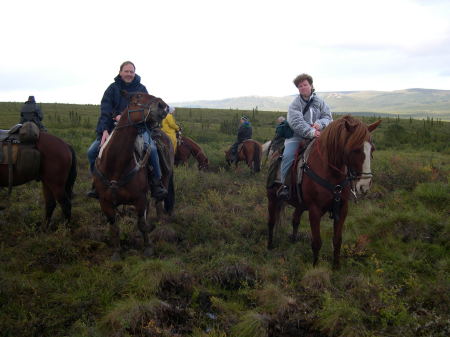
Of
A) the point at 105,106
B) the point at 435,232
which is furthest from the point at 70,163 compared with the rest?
the point at 435,232

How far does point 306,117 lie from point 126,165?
3.12 m

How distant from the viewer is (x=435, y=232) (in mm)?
6141

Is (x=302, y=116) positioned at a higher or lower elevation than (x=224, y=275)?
higher

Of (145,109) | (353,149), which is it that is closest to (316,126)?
(353,149)

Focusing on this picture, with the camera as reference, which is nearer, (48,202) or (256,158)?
(48,202)

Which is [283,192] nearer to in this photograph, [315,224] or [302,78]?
[315,224]

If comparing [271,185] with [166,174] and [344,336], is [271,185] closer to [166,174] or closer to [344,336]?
[166,174]

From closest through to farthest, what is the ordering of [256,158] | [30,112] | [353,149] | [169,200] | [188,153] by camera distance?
[353,149] < [30,112] < [169,200] < [256,158] < [188,153]

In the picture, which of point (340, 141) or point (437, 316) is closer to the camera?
point (437, 316)

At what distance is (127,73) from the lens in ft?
18.3

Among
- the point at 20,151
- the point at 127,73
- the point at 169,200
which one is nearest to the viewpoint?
the point at 127,73

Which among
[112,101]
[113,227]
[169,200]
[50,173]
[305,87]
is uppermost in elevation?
[305,87]

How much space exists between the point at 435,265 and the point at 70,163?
675 cm

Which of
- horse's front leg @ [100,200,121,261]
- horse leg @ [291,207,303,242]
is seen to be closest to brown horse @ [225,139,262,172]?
horse leg @ [291,207,303,242]
